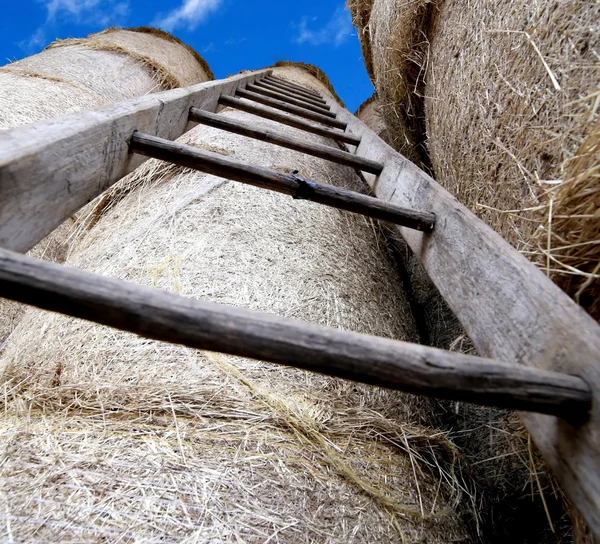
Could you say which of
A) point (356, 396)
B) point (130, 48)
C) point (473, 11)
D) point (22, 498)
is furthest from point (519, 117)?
point (130, 48)

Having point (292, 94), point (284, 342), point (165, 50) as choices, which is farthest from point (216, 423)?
point (165, 50)

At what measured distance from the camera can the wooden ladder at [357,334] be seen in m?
0.52

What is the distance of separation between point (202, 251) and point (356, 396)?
0.54 metres

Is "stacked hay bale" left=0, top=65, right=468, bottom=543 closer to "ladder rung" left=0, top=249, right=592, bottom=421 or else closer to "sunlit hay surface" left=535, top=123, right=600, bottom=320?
"ladder rung" left=0, top=249, right=592, bottom=421

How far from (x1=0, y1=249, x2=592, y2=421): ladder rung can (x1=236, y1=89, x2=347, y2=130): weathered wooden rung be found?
6.12 feet

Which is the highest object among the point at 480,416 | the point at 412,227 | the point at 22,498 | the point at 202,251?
the point at 412,227

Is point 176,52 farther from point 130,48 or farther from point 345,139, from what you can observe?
point 345,139

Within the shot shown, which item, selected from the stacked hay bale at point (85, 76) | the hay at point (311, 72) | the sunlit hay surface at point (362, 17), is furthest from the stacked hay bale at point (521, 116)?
the hay at point (311, 72)

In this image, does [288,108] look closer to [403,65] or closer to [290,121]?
[290,121]

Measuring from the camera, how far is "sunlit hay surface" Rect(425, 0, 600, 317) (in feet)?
2.49

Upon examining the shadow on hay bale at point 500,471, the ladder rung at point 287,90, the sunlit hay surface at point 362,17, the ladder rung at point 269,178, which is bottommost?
the shadow on hay bale at point 500,471

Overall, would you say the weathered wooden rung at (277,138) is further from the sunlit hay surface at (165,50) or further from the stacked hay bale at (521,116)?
the sunlit hay surface at (165,50)

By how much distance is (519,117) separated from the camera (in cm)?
103

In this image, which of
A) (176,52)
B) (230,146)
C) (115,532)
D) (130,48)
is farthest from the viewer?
(176,52)
